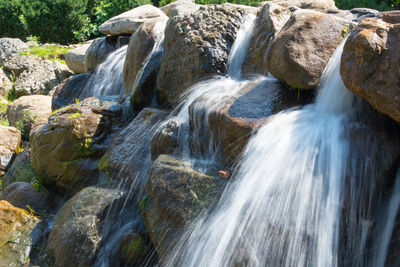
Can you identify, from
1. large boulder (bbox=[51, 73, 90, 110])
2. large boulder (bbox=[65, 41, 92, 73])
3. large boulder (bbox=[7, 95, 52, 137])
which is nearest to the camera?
large boulder (bbox=[51, 73, 90, 110])

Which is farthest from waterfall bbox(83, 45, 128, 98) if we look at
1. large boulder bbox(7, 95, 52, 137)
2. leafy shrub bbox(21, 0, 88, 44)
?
leafy shrub bbox(21, 0, 88, 44)

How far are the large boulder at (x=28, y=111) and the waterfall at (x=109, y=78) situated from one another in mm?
1173

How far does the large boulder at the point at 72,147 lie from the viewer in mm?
4805

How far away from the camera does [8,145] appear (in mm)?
7066

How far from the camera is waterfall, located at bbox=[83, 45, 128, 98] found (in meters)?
7.38

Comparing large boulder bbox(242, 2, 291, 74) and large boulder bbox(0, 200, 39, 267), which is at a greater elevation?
large boulder bbox(242, 2, 291, 74)

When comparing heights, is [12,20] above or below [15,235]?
above

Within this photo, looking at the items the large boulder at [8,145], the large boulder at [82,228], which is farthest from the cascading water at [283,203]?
the large boulder at [8,145]

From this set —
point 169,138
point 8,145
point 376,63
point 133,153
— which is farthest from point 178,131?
point 8,145

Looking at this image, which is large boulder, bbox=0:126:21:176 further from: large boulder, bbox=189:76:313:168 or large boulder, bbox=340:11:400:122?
large boulder, bbox=340:11:400:122

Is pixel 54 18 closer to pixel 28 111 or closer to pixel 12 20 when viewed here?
pixel 12 20

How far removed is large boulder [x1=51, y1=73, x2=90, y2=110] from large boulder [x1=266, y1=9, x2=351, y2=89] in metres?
5.37

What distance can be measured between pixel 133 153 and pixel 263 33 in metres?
2.14

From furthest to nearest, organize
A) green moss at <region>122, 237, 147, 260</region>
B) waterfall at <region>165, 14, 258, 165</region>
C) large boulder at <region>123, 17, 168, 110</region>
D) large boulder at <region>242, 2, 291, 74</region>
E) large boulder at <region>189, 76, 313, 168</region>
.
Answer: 1. large boulder at <region>123, 17, 168, 110</region>
2. large boulder at <region>242, 2, 291, 74</region>
3. waterfall at <region>165, 14, 258, 165</region>
4. green moss at <region>122, 237, 147, 260</region>
5. large boulder at <region>189, 76, 313, 168</region>
